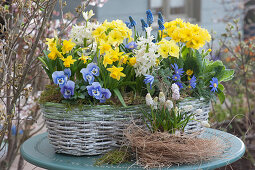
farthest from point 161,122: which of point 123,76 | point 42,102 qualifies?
point 42,102

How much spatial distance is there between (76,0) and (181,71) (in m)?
0.91

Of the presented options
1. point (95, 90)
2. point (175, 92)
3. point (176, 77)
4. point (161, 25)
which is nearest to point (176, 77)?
point (176, 77)

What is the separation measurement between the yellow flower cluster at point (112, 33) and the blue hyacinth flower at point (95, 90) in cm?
19

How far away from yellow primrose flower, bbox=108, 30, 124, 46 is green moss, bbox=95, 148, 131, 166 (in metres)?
0.44

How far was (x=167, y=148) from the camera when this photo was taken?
134 centimetres

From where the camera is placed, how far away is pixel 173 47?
4.82ft

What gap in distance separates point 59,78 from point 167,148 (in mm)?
502

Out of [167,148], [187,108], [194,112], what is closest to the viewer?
[167,148]

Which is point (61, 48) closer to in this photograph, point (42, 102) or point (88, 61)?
point (88, 61)

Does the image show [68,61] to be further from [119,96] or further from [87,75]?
[119,96]

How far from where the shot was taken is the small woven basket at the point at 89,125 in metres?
1.43

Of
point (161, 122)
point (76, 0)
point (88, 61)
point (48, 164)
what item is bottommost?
point (48, 164)

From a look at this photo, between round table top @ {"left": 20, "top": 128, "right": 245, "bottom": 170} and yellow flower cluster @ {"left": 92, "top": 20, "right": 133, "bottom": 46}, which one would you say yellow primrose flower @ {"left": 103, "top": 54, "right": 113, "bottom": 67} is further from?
round table top @ {"left": 20, "top": 128, "right": 245, "bottom": 170}

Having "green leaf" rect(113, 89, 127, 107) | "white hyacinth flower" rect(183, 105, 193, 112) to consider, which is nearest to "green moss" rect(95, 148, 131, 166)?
"green leaf" rect(113, 89, 127, 107)
